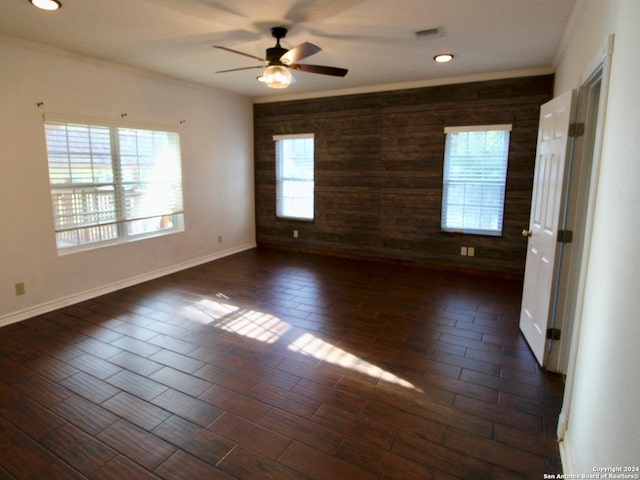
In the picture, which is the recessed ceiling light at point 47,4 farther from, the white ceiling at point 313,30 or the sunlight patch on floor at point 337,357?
the sunlight patch on floor at point 337,357

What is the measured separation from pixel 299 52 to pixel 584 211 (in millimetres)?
2399

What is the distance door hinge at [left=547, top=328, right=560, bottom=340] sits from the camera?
2713mm

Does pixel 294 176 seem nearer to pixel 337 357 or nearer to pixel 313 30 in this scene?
pixel 313 30

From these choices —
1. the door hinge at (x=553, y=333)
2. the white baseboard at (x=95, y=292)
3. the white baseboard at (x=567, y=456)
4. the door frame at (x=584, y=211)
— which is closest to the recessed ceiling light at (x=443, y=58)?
the door frame at (x=584, y=211)

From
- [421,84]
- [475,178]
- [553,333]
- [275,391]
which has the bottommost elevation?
[275,391]

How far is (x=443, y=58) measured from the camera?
407 centimetres

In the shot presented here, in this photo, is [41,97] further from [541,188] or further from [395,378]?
[541,188]

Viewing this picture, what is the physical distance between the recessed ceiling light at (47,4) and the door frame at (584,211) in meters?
3.47

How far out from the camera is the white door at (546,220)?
8.58 feet

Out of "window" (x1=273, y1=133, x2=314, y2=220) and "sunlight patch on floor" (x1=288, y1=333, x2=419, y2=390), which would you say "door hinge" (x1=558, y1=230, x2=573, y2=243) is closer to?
"sunlight patch on floor" (x1=288, y1=333, x2=419, y2=390)

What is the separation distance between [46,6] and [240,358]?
298 centimetres

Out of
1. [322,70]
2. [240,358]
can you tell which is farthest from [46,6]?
[240,358]

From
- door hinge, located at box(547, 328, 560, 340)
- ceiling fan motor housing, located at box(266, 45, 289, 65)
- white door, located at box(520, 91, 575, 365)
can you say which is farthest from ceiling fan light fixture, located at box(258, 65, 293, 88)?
door hinge, located at box(547, 328, 560, 340)

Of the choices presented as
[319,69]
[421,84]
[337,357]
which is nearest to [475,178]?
[421,84]
